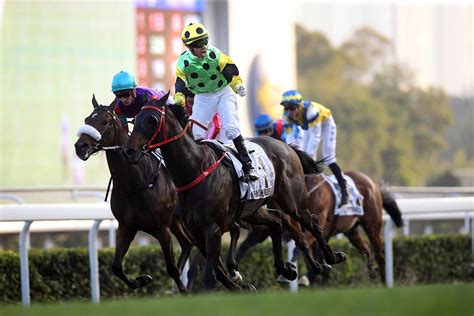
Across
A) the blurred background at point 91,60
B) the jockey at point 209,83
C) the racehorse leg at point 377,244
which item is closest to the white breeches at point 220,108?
the jockey at point 209,83

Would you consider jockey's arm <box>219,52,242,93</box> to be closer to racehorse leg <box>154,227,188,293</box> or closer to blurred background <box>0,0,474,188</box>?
racehorse leg <box>154,227,188,293</box>

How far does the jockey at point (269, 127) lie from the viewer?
9.57 metres

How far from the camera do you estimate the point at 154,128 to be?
22.3 feet

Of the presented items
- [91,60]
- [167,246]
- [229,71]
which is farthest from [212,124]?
[91,60]

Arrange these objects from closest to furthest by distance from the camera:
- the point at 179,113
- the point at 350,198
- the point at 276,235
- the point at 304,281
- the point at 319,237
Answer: the point at 179,113 → the point at 276,235 → the point at 319,237 → the point at 304,281 → the point at 350,198

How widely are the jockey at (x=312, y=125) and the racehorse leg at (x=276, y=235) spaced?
1388mm

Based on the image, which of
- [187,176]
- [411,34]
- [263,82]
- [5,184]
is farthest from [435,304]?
[411,34]

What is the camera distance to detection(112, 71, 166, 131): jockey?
25.0 feet

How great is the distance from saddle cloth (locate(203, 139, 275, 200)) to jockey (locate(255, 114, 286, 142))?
1861 millimetres

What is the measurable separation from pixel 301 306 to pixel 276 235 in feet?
10.5

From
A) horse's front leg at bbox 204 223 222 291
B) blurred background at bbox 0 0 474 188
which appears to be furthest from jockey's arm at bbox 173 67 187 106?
blurred background at bbox 0 0 474 188

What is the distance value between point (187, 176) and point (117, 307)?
2.09 metres

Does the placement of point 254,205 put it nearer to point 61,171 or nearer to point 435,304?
point 435,304

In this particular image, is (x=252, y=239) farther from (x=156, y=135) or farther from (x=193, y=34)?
(x=156, y=135)
